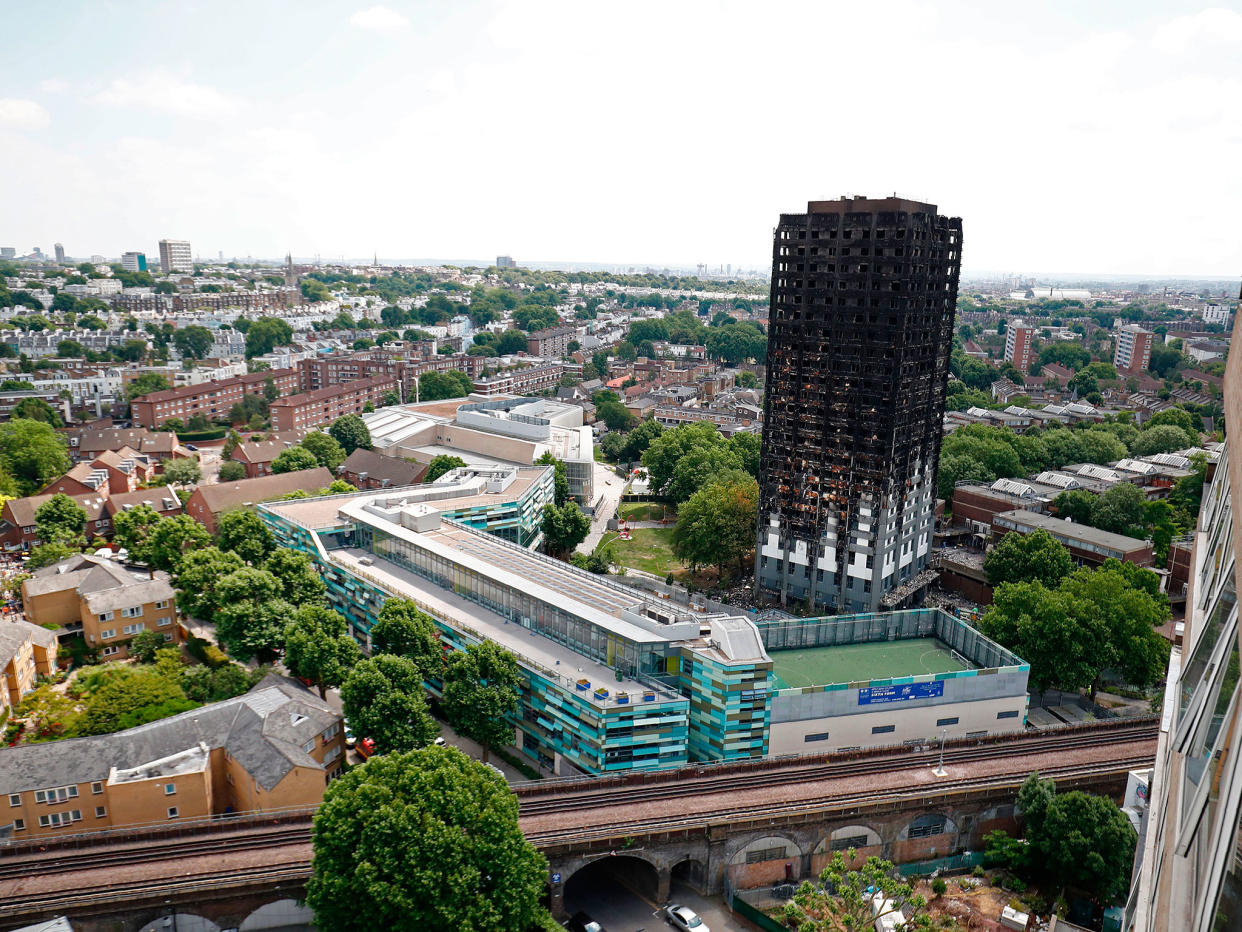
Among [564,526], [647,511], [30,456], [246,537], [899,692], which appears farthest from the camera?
[647,511]

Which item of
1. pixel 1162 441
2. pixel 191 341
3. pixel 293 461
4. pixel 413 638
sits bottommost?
pixel 413 638

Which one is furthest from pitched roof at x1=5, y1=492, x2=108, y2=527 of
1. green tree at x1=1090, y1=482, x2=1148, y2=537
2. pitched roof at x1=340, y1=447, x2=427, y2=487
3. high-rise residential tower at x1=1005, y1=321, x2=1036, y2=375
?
high-rise residential tower at x1=1005, y1=321, x2=1036, y2=375

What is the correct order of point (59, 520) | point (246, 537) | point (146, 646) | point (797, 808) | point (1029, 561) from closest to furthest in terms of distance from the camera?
point (797, 808)
point (146, 646)
point (246, 537)
point (1029, 561)
point (59, 520)

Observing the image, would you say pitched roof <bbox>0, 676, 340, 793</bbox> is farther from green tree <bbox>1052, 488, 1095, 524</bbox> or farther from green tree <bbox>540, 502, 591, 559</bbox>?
green tree <bbox>1052, 488, 1095, 524</bbox>

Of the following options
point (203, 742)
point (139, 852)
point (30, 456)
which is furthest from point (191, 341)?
point (139, 852)

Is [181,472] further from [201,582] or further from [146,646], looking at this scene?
[146,646]

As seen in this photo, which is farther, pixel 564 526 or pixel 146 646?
pixel 564 526
